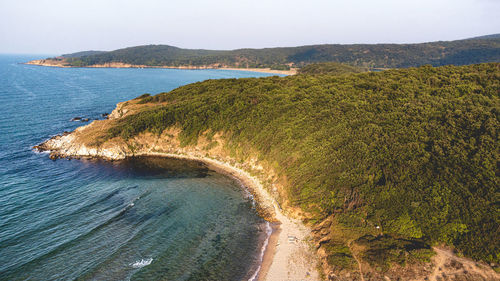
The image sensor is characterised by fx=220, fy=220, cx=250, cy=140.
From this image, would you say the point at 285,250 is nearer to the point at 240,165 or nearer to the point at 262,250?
the point at 262,250

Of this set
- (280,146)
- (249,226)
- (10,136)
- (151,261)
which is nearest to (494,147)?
(280,146)

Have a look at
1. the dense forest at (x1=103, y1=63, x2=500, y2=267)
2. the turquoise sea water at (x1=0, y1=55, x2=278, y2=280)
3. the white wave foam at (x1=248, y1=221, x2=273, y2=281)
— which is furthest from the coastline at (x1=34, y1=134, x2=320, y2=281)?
the dense forest at (x1=103, y1=63, x2=500, y2=267)

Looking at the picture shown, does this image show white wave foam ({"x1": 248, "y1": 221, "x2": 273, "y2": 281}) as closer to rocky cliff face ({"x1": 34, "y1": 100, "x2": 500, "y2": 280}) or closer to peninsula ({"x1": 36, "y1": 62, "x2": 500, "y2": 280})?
peninsula ({"x1": 36, "y1": 62, "x2": 500, "y2": 280})

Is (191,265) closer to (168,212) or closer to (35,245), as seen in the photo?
(168,212)

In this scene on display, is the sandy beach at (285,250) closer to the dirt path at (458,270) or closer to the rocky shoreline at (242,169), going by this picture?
the rocky shoreline at (242,169)

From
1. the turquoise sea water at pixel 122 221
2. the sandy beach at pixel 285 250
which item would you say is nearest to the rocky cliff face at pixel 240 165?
the sandy beach at pixel 285 250
